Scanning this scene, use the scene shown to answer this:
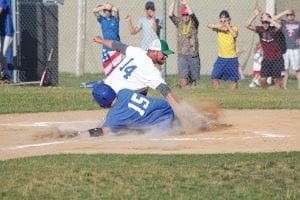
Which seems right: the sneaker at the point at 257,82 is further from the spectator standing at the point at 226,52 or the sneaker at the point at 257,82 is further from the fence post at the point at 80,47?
the fence post at the point at 80,47

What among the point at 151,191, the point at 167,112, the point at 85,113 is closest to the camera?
the point at 151,191

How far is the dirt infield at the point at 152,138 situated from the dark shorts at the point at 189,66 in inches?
221

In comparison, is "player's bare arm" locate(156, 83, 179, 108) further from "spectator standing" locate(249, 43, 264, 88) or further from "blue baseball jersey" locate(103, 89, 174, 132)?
"spectator standing" locate(249, 43, 264, 88)

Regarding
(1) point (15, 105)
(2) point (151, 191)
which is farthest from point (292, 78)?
(2) point (151, 191)

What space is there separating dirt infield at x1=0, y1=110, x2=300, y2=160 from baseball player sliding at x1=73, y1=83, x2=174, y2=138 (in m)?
0.15

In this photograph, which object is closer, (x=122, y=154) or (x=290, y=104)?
(x=122, y=154)

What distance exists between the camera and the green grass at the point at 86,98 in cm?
1647

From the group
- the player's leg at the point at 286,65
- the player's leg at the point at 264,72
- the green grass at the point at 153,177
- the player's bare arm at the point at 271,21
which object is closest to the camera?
the green grass at the point at 153,177

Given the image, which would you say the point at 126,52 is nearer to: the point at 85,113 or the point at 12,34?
the point at 85,113

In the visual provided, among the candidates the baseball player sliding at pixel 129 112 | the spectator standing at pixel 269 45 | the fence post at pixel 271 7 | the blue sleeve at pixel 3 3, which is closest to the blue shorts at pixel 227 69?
the spectator standing at pixel 269 45

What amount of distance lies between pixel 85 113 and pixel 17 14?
7.02m

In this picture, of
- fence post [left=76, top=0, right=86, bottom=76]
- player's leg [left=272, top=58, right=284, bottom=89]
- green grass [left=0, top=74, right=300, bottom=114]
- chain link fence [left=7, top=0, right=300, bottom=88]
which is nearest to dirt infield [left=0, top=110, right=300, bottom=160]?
green grass [left=0, top=74, right=300, bottom=114]

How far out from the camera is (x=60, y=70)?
2819 centimetres

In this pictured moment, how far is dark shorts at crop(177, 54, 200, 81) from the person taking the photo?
68.5 ft
